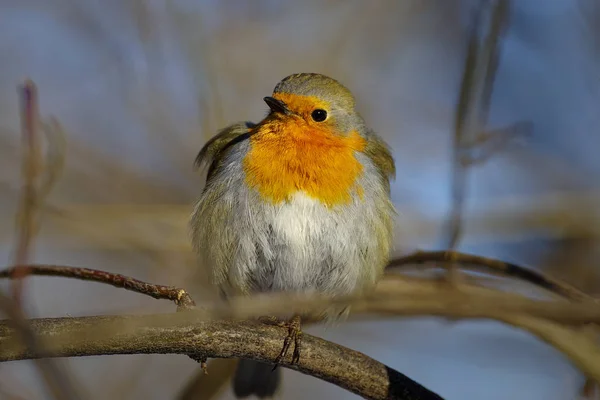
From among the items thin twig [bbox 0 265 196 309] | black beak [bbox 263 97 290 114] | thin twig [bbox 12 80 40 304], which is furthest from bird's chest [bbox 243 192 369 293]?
thin twig [bbox 12 80 40 304]

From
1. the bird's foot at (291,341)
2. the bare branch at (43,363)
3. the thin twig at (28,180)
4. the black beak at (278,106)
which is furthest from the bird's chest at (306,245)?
the bare branch at (43,363)

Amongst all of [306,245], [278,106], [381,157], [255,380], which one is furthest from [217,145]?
[255,380]

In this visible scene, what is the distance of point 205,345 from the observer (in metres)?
2.44

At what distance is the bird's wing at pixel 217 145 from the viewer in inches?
165

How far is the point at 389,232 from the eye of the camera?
3.83m

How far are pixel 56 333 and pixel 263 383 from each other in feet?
7.04

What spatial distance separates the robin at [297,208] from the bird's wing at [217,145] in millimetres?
218

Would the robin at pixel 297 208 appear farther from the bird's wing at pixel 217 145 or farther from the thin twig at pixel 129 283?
the thin twig at pixel 129 283

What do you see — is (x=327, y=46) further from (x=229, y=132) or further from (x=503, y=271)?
(x=503, y=271)

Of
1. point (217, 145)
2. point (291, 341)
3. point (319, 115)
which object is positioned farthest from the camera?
point (217, 145)

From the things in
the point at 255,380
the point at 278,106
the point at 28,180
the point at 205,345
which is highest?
the point at 278,106

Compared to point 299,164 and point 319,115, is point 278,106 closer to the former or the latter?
point 319,115

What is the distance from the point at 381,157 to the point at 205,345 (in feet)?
6.69

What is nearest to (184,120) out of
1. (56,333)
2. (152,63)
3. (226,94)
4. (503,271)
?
(226,94)
